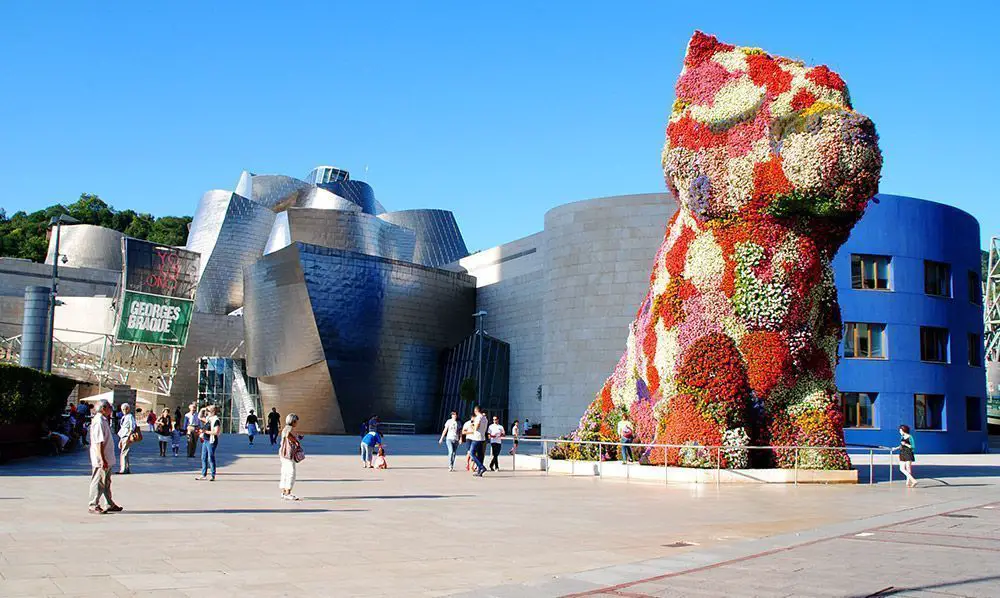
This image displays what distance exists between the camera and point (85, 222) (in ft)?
372

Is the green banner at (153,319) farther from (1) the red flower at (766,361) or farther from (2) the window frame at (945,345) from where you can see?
(1) the red flower at (766,361)

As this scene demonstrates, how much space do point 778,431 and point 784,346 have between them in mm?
1742

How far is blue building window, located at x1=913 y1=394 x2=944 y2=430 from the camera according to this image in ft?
117

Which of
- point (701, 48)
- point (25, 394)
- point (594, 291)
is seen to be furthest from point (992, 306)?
point (25, 394)

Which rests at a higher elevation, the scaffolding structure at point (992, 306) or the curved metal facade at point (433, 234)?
the curved metal facade at point (433, 234)

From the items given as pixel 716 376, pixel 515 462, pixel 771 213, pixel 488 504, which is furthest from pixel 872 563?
pixel 515 462

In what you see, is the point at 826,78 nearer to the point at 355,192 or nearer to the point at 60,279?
the point at 355,192

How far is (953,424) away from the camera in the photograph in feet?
119

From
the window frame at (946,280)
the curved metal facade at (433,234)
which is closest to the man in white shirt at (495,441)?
the window frame at (946,280)

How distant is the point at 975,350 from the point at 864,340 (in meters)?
6.42

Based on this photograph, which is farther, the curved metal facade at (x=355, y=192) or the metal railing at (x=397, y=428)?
the curved metal facade at (x=355, y=192)

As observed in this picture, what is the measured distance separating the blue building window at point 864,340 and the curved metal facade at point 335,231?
35327 millimetres

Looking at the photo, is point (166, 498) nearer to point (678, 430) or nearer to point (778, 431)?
point (678, 430)

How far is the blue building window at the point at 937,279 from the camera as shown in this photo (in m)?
36.4
